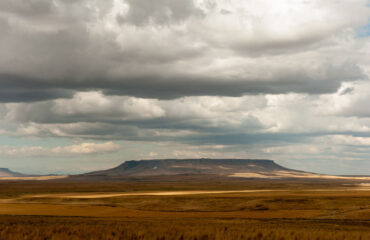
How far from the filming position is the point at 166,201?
82938 millimetres

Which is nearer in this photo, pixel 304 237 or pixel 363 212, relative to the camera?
pixel 304 237

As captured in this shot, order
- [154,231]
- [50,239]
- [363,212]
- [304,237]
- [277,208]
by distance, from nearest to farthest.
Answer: [50,239] → [304,237] → [154,231] → [363,212] → [277,208]

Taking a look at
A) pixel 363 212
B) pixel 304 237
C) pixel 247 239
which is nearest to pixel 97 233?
pixel 247 239

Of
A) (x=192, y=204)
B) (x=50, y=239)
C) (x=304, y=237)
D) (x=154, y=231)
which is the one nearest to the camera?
(x=50, y=239)

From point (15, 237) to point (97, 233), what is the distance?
486 centimetres

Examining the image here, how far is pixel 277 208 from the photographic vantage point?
7062cm

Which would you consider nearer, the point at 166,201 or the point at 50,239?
the point at 50,239

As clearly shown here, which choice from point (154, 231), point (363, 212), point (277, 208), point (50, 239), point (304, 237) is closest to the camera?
point (50, 239)

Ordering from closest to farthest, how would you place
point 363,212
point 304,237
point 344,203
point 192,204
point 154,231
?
point 304,237, point 154,231, point 363,212, point 344,203, point 192,204

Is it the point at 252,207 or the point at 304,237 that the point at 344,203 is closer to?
the point at 252,207

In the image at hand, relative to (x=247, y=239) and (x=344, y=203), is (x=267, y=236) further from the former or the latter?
(x=344, y=203)

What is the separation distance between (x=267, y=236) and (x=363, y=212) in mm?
32412

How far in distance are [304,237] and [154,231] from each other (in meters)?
9.61

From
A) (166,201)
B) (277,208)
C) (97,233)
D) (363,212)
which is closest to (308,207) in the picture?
(277,208)
